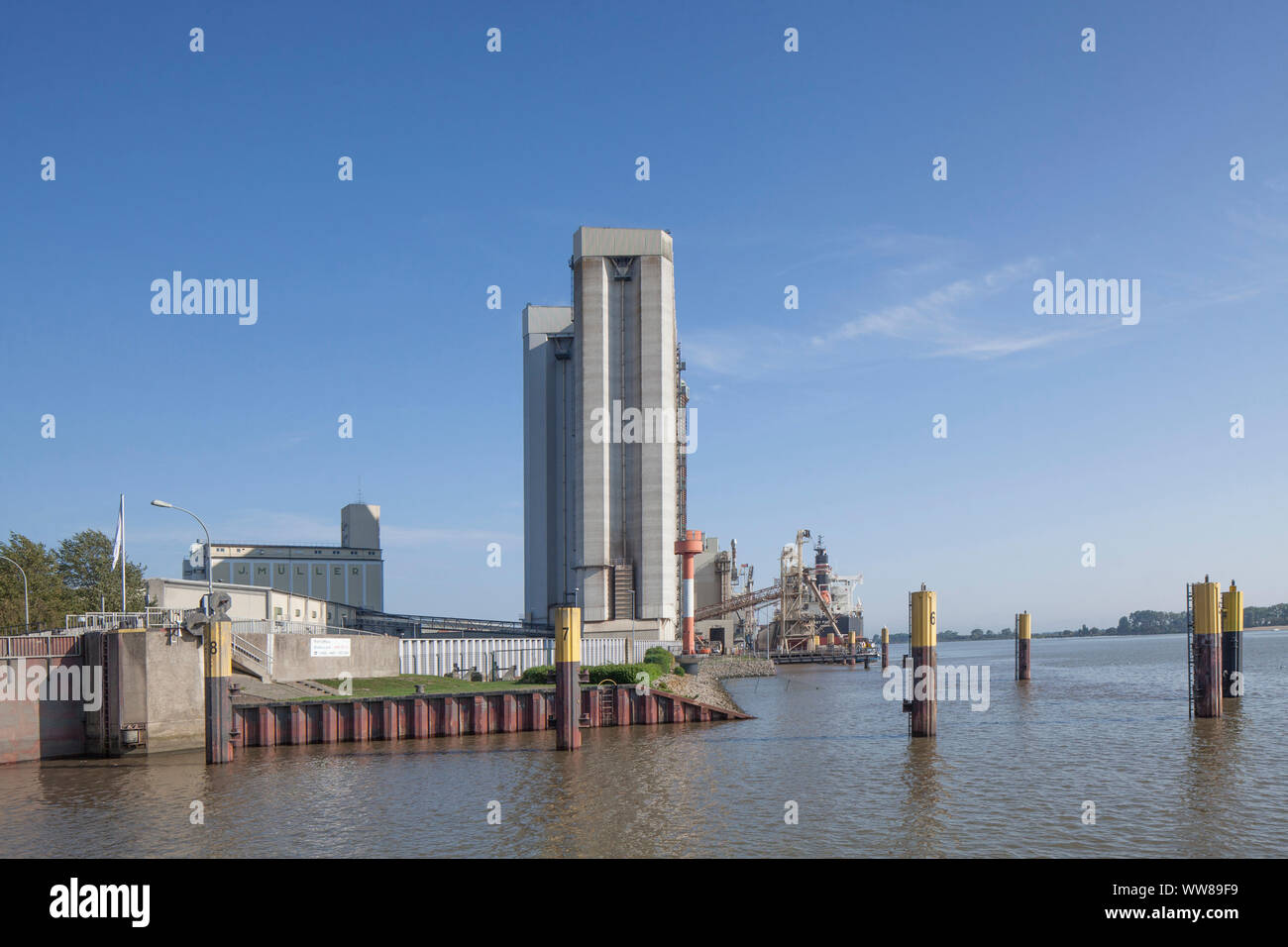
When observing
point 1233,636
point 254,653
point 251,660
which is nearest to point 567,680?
point 251,660

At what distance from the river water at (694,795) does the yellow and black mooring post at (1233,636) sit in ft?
45.3

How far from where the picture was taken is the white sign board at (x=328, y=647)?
52562 mm

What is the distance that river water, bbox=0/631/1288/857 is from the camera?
23.8 metres

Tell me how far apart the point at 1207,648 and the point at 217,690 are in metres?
45.8

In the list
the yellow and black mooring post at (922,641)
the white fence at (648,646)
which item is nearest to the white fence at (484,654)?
the white fence at (648,646)

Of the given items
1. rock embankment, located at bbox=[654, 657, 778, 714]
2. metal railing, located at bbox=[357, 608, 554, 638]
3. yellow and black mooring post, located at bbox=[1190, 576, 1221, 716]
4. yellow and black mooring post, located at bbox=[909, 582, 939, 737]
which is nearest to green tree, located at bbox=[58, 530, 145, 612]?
metal railing, located at bbox=[357, 608, 554, 638]

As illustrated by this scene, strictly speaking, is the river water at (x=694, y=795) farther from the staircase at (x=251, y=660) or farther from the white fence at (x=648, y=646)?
the white fence at (x=648, y=646)

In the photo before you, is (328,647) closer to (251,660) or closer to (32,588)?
(251,660)

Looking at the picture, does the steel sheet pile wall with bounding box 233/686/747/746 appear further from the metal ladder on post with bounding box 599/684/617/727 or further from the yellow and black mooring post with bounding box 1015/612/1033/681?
the yellow and black mooring post with bounding box 1015/612/1033/681

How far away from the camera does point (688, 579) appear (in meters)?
110

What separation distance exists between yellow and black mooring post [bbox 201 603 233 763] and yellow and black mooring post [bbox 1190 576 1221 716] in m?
43.8
